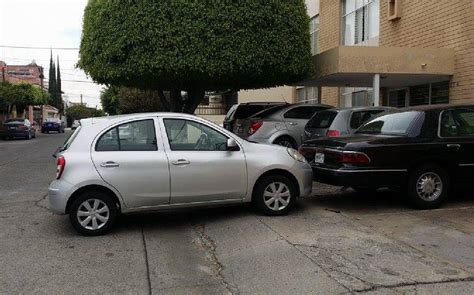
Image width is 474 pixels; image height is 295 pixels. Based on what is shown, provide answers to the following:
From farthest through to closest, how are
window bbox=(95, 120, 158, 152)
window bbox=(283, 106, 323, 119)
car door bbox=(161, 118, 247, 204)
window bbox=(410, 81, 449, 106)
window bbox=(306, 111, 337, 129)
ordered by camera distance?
window bbox=(410, 81, 449, 106) → window bbox=(283, 106, 323, 119) → window bbox=(306, 111, 337, 129) → car door bbox=(161, 118, 247, 204) → window bbox=(95, 120, 158, 152)

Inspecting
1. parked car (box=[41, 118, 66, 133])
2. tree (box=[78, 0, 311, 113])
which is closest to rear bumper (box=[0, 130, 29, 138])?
parked car (box=[41, 118, 66, 133])

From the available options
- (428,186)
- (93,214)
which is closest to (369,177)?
(428,186)

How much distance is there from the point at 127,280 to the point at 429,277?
2.96 metres

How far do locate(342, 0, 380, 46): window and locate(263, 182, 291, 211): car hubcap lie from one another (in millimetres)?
12345

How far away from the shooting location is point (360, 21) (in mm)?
20062

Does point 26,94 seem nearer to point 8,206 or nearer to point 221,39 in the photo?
point 221,39

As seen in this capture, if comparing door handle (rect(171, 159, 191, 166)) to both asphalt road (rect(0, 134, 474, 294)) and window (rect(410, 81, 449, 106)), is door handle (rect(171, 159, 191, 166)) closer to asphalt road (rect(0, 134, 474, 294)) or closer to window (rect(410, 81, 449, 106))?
asphalt road (rect(0, 134, 474, 294))

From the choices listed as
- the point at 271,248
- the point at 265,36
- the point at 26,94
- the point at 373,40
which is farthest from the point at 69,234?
the point at 26,94

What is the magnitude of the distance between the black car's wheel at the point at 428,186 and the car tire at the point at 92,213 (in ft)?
14.4

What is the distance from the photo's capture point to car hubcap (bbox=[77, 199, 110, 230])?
6949mm

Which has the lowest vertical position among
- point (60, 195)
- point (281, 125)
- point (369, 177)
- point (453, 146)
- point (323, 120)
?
point (60, 195)

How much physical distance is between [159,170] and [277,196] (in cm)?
181

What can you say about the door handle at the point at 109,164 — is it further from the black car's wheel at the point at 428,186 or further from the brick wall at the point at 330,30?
the brick wall at the point at 330,30

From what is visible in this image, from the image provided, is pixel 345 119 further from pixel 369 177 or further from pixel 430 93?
pixel 430 93
